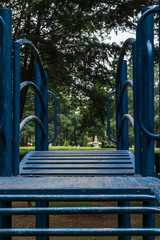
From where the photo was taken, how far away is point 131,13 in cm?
835

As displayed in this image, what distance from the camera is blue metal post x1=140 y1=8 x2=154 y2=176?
7.47 ft

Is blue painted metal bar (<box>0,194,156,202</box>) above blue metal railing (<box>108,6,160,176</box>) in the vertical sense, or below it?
below

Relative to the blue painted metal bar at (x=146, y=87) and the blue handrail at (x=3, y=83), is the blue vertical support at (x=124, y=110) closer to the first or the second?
the blue painted metal bar at (x=146, y=87)

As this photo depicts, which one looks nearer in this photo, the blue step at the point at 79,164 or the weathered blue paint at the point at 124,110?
the blue step at the point at 79,164

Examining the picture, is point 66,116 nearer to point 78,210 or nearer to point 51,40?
point 51,40

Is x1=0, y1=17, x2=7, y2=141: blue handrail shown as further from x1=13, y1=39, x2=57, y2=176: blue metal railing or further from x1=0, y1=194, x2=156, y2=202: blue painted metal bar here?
x1=0, y1=194, x2=156, y2=202: blue painted metal bar

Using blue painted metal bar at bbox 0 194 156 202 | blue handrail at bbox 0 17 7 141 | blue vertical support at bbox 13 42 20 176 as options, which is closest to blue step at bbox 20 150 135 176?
blue vertical support at bbox 13 42 20 176

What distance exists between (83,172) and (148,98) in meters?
0.87

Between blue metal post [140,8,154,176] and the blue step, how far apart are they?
21cm

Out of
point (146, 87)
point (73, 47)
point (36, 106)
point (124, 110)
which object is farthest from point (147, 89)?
point (73, 47)

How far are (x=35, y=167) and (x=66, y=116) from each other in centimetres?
3147

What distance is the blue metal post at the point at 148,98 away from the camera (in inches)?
89.7

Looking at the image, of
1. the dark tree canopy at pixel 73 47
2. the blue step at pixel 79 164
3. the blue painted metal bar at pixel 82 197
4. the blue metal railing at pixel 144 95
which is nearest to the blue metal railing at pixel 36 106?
the blue step at pixel 79 164

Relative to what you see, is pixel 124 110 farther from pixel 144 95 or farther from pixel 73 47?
pixel 73 47
